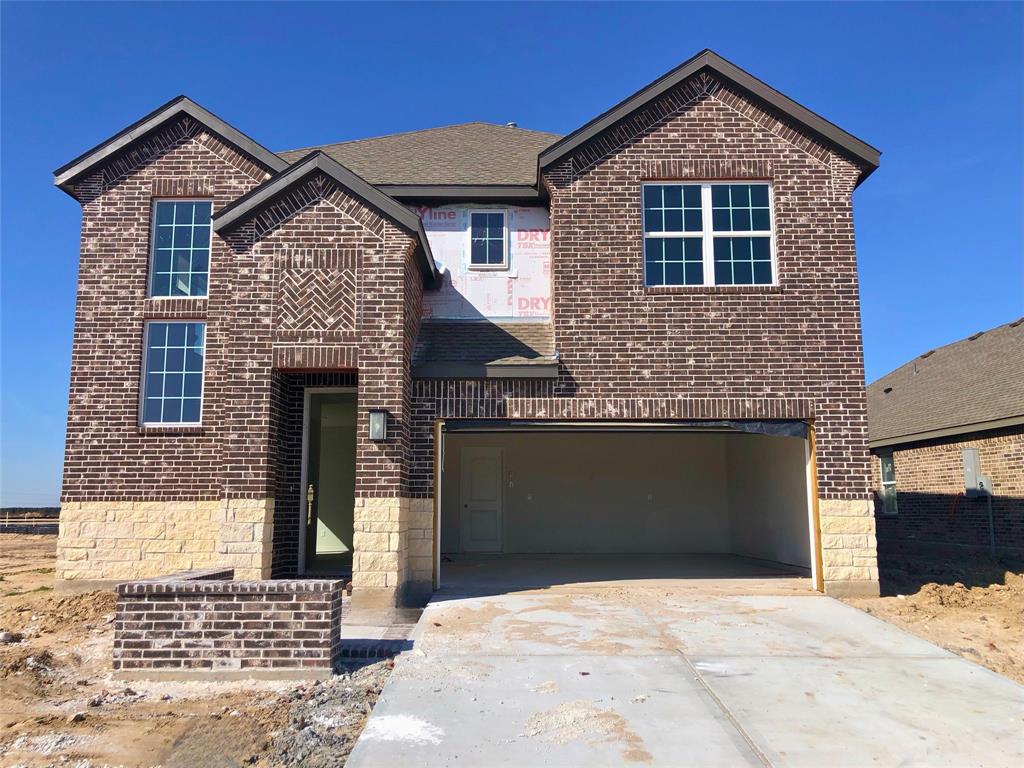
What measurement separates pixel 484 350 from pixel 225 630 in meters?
5.94

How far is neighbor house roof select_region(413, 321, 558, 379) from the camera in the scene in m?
11.1

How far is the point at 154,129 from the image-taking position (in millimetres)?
12531

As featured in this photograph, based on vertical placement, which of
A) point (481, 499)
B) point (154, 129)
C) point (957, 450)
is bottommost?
point (481, 499)

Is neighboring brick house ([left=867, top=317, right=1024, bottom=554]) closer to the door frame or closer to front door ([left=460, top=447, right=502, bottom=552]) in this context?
front door ([left=460, top=447, right=502, bottom=552])

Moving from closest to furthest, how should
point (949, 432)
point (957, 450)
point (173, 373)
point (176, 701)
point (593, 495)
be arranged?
point (176, 701), point (173, 373), point (593, 495), point (949, 432), point (957, 450)

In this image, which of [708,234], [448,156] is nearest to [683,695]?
[708,234]

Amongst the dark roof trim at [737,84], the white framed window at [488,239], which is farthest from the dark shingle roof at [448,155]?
the dark roof trim at [737,84]

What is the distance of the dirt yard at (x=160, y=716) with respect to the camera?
16.7 feet

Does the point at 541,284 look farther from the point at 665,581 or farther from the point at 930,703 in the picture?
the point at 930,703

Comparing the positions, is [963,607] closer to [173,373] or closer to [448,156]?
[448,156]

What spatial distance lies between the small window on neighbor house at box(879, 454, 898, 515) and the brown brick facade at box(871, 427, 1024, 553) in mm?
188

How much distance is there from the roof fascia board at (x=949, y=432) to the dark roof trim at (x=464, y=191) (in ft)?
24.8

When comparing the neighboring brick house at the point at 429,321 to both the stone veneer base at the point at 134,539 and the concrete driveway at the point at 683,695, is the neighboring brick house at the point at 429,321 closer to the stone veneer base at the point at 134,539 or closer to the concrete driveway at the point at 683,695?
the stone veneer base at the point at 134,539

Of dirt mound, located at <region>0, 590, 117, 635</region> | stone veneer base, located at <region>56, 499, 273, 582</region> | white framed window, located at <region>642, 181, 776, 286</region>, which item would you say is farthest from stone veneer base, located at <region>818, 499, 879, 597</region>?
dirt mound, located at <region>0, 590, 117, 635</region>
